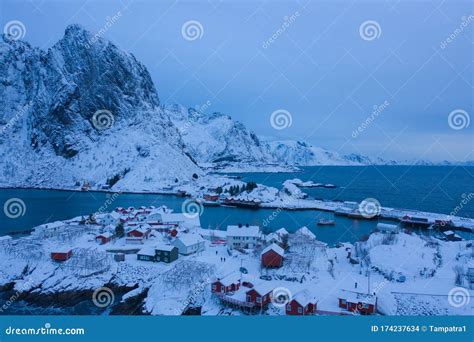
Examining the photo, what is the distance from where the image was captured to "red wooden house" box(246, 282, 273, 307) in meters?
3.15

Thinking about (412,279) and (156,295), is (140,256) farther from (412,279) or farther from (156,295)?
(412,279)

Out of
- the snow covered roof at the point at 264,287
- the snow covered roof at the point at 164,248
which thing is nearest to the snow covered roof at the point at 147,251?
the snow covered roof at the point at 164,248

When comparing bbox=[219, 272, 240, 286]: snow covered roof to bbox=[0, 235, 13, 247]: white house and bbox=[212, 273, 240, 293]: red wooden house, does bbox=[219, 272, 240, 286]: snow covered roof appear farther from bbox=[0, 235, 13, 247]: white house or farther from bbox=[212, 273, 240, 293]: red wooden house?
bbox=[0, 235, 13, 247]: white house

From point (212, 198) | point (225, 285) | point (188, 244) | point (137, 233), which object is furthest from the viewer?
point (212, 198)

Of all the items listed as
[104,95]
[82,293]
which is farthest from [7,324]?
[104,95]

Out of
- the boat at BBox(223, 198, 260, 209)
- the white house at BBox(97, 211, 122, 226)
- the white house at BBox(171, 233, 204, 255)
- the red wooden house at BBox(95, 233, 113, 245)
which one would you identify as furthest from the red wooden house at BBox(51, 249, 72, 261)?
the boat at BBox(223, 198, 260, 209)

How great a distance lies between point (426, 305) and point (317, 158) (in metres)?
12.8

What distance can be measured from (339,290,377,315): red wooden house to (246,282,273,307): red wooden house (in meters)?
0.64

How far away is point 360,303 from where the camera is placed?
9.92 ft

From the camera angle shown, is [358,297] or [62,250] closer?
[358,297]

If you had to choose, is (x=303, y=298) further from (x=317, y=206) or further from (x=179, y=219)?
(x=317, y=206)

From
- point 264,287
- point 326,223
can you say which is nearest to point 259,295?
point 264,287

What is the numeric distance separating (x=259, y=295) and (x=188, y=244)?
5.29 feet

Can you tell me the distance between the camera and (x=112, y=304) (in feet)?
11.6
